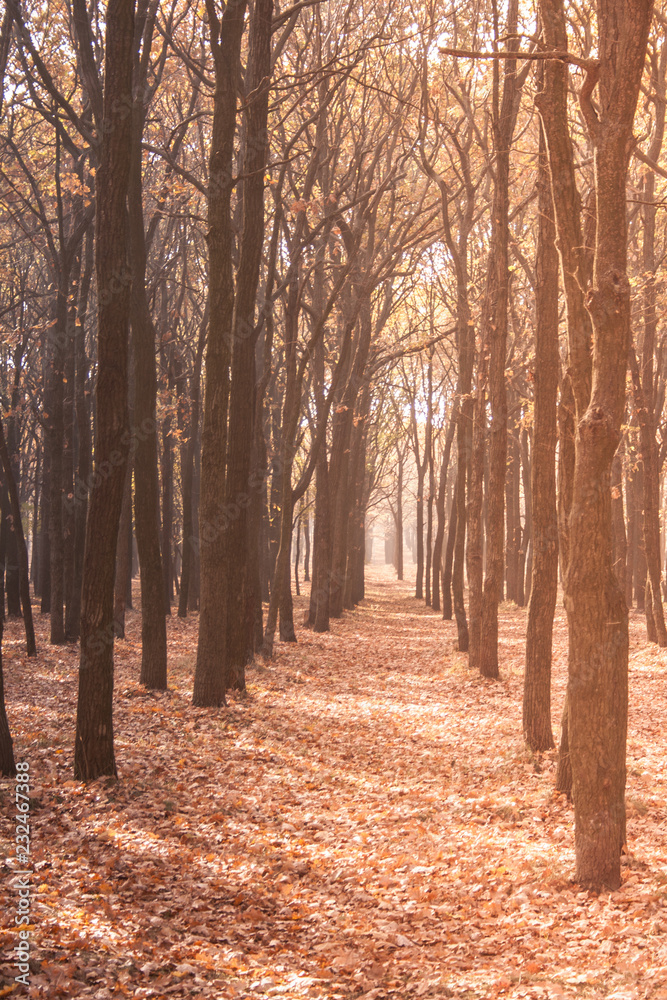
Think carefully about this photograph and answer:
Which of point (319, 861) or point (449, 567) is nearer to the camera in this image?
point (319, 861)

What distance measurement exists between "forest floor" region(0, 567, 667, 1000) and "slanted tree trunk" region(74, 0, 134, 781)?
Answer: 56cm

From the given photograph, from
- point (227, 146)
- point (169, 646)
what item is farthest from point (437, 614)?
point (227, 146)

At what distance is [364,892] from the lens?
5008mm

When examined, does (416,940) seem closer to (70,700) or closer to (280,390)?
(70,700)

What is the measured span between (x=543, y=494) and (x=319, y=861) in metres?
4.12

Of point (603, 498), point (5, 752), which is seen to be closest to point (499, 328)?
point (603, 498)

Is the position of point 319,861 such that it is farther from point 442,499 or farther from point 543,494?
point 442,499

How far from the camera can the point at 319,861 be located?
5488 millimetres

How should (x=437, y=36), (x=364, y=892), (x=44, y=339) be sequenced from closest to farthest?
(x=364, y=892) → (x=437, y=36) → (x=44, y=339)

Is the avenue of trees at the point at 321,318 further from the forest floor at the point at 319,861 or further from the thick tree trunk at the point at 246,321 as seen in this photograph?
the forest floor at the point at 319,861

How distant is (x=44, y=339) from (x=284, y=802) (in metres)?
16.6

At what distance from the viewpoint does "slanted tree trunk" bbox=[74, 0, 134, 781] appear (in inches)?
239

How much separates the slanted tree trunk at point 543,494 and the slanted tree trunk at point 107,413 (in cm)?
400

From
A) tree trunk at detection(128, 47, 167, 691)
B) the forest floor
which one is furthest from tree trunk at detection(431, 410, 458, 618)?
the forest floor
